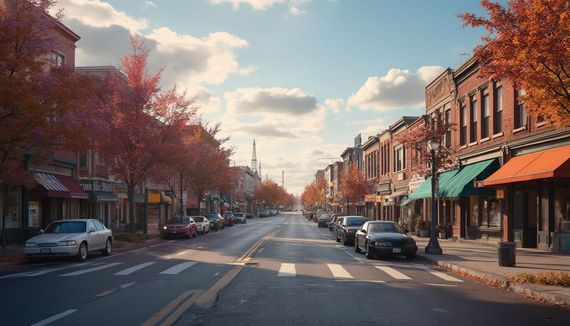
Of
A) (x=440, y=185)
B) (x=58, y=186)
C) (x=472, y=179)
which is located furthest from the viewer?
(x=440, y=185)

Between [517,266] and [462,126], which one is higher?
[462,126]

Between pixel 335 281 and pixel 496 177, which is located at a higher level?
pixel 496 177

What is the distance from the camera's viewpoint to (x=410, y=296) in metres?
11.6

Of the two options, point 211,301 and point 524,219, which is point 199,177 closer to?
point 524,219

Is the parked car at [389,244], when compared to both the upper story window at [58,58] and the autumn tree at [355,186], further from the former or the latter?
the autumn tree at [355,186]

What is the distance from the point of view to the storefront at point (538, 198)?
2023 cm

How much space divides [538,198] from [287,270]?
40.2 ft

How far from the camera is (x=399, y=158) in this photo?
166ft

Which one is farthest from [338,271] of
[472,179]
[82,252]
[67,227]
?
[472,179]

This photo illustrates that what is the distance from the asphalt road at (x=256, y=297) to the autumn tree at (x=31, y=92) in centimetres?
507

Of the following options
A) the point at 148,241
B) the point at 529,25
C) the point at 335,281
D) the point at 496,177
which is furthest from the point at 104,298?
the point at 148,241

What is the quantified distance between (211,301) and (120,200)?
119 feet

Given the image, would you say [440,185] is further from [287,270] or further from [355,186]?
[355,186]

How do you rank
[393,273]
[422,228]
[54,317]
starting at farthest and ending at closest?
[422,228], [393,273], [54,317]
